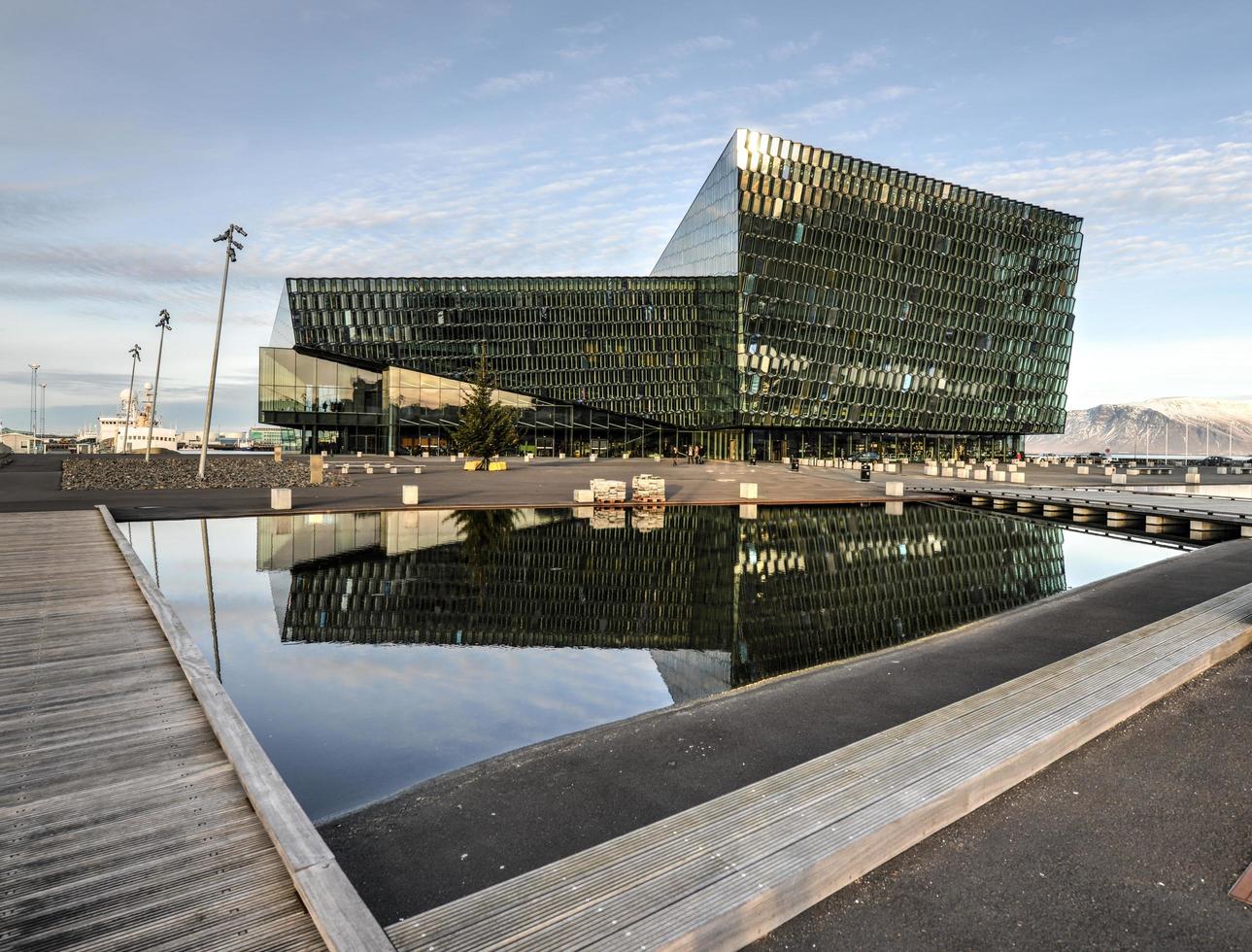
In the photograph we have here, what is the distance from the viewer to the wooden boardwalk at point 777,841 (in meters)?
3.32

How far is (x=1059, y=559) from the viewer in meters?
18.4

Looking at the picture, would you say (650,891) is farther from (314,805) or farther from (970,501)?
(970,501)

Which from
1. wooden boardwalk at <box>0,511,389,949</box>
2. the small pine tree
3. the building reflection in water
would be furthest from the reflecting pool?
the small pine tree

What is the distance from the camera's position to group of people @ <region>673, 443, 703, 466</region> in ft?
269

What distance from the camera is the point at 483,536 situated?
811 inches

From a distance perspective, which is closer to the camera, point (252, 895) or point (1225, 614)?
point (252, 895)

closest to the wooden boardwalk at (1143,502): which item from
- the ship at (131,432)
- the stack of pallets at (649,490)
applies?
the stack of pallets at (649,490)

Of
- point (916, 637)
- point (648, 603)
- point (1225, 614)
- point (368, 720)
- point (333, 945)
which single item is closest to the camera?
point (333, 945)

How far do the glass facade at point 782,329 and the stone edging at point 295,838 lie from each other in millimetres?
73417

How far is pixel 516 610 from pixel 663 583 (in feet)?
11.4

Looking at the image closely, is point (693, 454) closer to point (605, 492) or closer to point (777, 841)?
point (605, 492)

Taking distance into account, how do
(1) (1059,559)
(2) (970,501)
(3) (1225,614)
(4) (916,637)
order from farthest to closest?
(2) (970,501), (1) (1059,559), (4) (916,637), (3) (1225,614)

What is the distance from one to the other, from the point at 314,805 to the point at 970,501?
33254 millimetres

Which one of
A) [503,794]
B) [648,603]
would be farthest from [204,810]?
[648,603]
